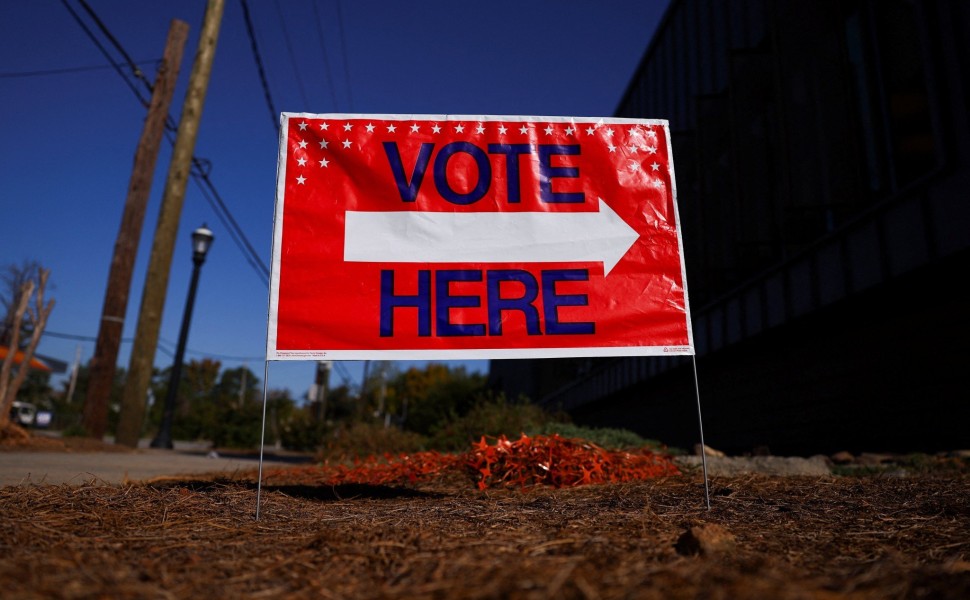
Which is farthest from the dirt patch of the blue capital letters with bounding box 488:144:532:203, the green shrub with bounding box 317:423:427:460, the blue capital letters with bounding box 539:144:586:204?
the blue capital letters with bounding box 539:144:586:204

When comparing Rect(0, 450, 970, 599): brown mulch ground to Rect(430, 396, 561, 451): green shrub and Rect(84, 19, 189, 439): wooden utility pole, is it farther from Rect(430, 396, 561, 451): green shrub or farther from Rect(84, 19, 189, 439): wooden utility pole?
Rect(84, 19, 189, 439): wooden utility pole

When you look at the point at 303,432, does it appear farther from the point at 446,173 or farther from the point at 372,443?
the point at 446,173

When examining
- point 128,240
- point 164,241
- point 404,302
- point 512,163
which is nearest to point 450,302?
point 404,302

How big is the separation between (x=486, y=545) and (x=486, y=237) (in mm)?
2057

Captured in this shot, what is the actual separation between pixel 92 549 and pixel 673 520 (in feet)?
7.22

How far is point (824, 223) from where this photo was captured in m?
8.29

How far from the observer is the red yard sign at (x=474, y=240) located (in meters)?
3.41

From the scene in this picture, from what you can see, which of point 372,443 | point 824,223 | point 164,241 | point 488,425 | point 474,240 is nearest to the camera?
point 474,240

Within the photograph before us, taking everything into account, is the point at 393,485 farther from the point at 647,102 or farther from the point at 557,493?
the point at 647,102

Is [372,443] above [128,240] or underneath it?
underneath

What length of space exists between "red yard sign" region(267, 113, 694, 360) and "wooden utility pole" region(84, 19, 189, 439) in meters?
8.71

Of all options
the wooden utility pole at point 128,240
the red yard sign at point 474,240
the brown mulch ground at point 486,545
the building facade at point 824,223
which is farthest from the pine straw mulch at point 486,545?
the wooden utility pole at point 128,240

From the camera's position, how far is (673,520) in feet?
8.41

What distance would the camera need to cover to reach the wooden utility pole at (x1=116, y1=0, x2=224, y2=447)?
1023 cm
